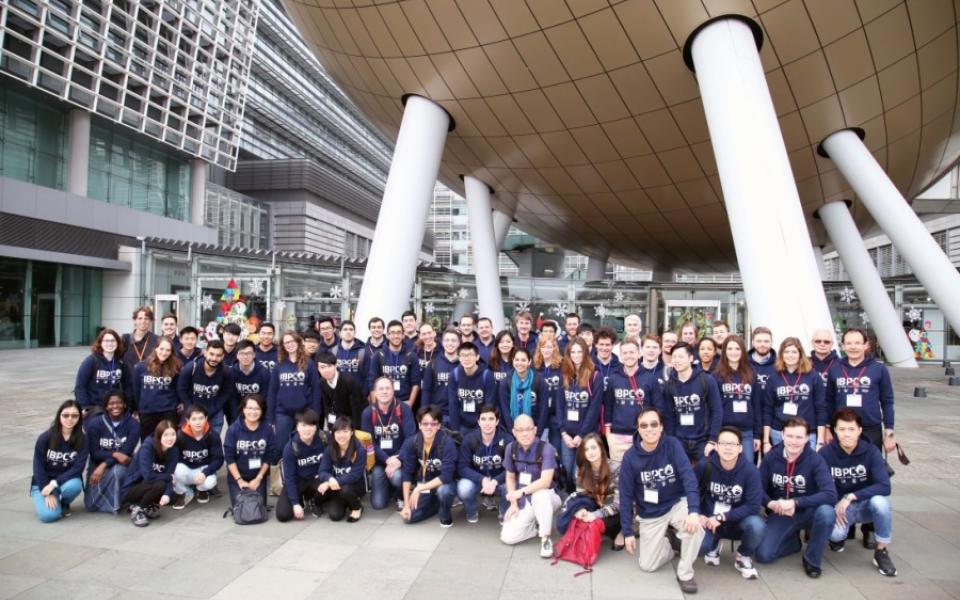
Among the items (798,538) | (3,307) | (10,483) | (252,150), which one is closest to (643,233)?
(798,538)

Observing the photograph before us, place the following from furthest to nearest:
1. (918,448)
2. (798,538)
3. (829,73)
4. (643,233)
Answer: (643,233) → (829,73) → (918,448) → (798,538)

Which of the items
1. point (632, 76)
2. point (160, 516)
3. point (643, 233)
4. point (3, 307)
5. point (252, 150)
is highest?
point (252, 150)

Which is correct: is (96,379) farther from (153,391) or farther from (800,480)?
(800,480)

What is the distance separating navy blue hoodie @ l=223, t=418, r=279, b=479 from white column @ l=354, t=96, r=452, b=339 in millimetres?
6189

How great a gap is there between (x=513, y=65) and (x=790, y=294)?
6101 millimetres

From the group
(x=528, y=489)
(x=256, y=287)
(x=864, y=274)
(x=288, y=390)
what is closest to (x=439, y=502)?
(x=528, y=489)

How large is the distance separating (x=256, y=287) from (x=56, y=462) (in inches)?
671

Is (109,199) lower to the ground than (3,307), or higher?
higher

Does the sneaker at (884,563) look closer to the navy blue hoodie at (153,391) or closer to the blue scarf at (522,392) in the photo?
the blue scarf at (522,392)

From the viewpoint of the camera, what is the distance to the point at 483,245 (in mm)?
18203

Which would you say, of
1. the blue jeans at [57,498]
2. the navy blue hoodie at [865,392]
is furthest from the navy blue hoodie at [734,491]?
the blue jeans at [57,498]

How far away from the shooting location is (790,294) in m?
8.63

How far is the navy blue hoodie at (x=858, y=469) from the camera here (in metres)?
4.54

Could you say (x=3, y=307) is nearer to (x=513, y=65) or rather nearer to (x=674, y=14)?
(x=513, y=65)
